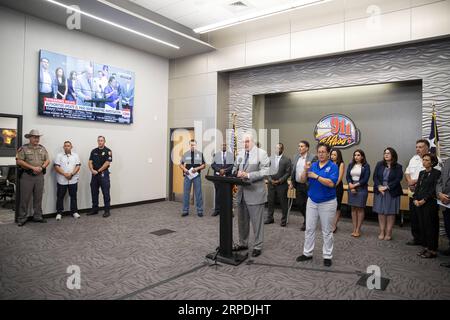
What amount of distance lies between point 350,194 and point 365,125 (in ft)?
7.15

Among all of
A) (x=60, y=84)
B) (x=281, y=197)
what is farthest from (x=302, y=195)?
(x=60, y=84)

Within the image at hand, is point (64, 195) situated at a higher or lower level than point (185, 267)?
higher

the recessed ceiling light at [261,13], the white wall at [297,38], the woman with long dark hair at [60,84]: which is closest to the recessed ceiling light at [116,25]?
the recessed ceiling light at [261,13]

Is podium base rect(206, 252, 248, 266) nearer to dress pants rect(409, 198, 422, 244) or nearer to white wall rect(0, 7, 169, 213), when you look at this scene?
dress pants rect(409, 198, 422, 244)

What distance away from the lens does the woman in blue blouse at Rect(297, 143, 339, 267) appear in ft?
→ 11.5

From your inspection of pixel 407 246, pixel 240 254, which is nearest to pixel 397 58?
pixel 407 246

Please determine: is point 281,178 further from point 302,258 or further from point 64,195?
point 64,195

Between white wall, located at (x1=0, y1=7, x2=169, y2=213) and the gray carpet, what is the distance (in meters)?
1.83

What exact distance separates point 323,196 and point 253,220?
0.95 meters

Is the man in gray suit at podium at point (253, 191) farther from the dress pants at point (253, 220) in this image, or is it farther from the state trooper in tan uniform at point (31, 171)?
the state trooper in tan uniform at point (31, 171)

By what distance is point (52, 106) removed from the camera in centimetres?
590

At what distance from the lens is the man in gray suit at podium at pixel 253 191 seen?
383cm

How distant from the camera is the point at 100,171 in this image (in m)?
6.28
